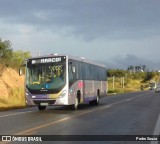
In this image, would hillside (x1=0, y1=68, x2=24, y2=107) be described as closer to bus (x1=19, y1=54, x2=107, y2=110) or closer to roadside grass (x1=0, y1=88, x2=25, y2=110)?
roadside grass (x1=0, y1=88, x2=25, y2=110)

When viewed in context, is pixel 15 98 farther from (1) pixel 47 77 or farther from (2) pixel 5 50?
(1) pixel 47 77

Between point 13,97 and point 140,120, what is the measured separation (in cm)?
2723

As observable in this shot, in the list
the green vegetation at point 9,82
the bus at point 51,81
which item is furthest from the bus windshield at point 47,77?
the green vegetation at point 9,82

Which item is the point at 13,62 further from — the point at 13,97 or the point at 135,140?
the point at 135,140

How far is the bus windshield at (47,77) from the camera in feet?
76.2

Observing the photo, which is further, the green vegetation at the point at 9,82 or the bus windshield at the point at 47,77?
the green vegetation at the point at 9,82

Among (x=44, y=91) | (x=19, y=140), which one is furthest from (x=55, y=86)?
(x=19, y=140)

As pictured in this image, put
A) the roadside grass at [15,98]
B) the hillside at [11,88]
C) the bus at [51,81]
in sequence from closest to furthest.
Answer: the bus at [51,81] < the roadside grass at [15,98] < the hillside at [11,88]

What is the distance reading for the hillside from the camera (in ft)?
140

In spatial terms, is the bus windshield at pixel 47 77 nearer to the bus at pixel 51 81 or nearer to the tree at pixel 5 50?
the bus at pixel 51 81

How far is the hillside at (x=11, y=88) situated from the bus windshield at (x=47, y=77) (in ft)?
56.7

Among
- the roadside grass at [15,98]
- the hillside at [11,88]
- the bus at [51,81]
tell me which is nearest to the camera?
the bus at [51,81]

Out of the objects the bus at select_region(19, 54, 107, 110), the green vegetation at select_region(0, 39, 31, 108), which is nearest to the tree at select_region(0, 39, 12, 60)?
the green vegetation at select_region(0, 39, 31, 108)

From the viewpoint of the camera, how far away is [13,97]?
44.6m
